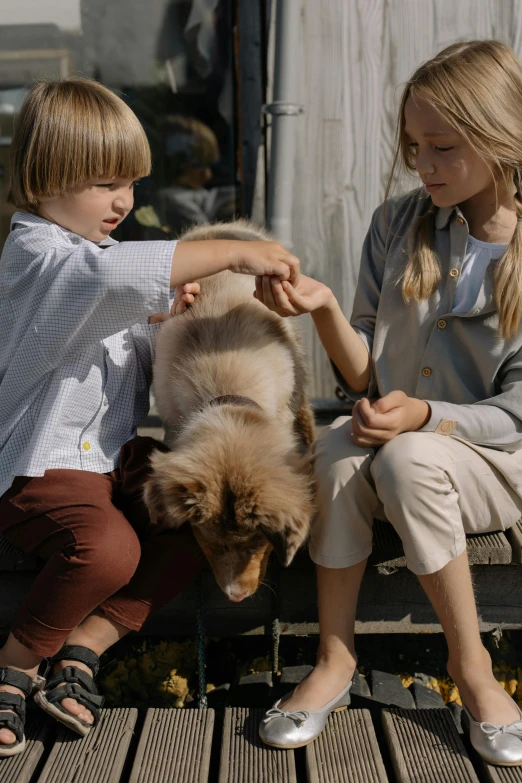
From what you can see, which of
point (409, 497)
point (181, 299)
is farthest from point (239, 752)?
point (181, 299)

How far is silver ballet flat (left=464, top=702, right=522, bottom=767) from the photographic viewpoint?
235 centimetres

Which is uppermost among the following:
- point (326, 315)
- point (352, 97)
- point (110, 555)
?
point (352, 97)

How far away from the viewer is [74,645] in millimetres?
2652

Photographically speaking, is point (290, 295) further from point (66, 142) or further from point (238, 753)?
point (238, 753)

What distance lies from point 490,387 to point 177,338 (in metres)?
1.17

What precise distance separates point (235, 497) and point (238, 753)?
74 cm

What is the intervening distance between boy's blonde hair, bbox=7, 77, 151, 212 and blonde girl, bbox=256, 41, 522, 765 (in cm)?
70

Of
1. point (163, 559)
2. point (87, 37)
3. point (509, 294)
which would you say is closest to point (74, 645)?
point (163, 559)

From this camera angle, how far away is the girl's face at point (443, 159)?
280 centimetres

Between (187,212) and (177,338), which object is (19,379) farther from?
(187,212)

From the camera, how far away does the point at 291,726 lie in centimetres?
246

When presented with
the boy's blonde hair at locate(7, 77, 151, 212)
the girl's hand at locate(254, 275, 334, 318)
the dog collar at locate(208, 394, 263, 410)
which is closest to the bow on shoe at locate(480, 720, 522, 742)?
the dog collar at locate(208, 394, 263, 410)

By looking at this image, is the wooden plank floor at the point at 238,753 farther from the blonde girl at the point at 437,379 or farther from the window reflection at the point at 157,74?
the window reflection at the point at 157,74

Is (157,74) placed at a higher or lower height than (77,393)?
higher
